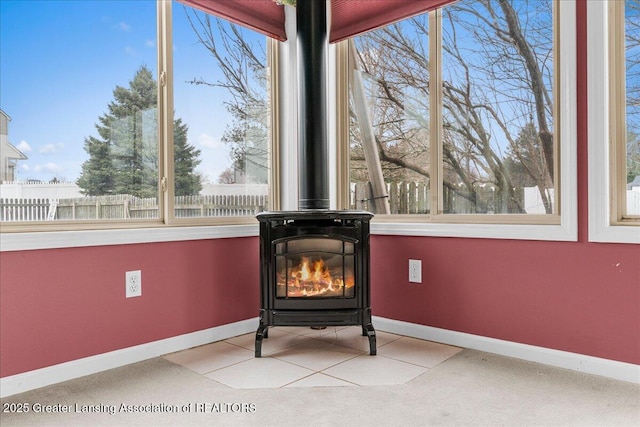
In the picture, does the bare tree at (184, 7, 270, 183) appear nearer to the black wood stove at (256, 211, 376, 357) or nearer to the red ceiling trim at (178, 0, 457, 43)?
the red ceiling trim at (178, 0, 457, 43)

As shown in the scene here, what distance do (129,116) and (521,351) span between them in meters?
2.35

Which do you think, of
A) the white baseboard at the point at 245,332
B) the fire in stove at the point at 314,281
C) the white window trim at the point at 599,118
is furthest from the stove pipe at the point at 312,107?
the white window trim at the point at 599,118

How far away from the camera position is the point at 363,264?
2.49 m

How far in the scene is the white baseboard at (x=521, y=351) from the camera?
6.84 feet

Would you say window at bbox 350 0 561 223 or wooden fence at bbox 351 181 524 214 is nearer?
window at bbox 350 0 561 223

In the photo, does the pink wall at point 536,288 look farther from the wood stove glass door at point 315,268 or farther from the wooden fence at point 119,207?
the wooden fence at point 119,207

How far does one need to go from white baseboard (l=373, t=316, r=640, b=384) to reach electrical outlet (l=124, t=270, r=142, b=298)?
142 cm

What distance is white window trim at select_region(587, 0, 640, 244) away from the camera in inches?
82.0

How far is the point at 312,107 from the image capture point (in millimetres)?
2646

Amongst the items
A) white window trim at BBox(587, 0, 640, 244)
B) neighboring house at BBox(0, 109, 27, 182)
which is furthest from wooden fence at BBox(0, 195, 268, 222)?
white window trim at BBox(587, 0, 640, 244)

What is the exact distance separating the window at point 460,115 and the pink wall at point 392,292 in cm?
23

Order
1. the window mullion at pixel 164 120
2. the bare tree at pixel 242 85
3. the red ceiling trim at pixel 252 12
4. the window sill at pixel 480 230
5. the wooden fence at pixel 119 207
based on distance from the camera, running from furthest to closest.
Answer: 1. the bare tree at pixel 242 85
2. the red ceiling trim at pixel 252 12
3. the window mullion at pixel 164 120
4. the window sill at pixel 480 230
5. the wooden fence at pixel 119 207

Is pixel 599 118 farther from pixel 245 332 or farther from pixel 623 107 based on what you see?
pixel 245 332

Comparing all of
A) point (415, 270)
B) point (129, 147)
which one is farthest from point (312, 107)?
point (415, 270)
